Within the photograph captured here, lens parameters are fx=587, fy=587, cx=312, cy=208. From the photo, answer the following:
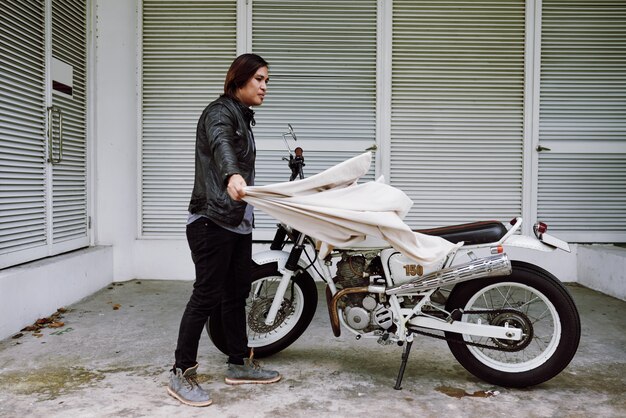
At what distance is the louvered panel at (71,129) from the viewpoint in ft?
16.9

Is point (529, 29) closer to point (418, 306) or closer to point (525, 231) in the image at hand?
point (525, 231)

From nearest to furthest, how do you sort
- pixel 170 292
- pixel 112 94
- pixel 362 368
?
pixel 362 368 → pixel 170 292 → pixel 112 94

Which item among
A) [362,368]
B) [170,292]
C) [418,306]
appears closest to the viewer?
[418,306]

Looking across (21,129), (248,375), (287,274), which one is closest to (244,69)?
(287,274)

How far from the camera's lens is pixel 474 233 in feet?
10.3

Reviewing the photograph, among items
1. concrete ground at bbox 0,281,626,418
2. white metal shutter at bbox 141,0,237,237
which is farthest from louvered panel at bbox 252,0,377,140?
concrete ground at bbox 0,281,626,418

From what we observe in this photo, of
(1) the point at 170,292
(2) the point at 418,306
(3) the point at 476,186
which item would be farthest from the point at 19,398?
(3) the point at 476,186

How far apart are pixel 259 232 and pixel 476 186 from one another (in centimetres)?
233

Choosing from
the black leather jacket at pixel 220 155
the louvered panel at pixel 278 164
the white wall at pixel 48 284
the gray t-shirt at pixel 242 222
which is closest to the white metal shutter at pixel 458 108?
the louvered panel at pixel 278 164

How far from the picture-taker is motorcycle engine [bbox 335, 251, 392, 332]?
3221mm

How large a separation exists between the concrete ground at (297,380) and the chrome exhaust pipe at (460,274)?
549 mm

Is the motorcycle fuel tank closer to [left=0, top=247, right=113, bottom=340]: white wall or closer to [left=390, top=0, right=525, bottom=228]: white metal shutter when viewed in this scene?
[left=0, top=247, right=113, bottom=340]: white wall

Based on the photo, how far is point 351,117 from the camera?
614 centimetres

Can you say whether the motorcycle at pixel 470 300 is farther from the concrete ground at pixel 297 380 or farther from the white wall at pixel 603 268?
the white wall at pixel 603 268
